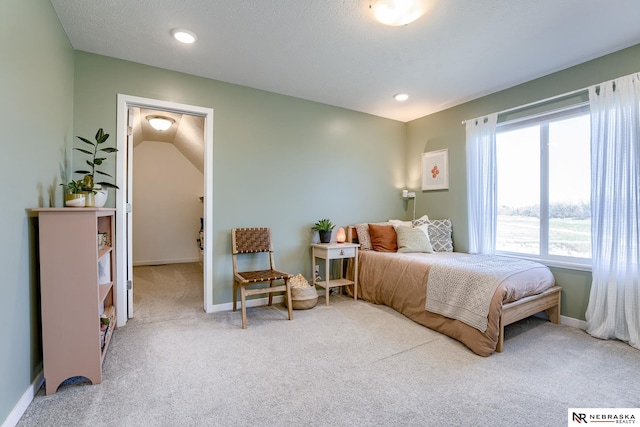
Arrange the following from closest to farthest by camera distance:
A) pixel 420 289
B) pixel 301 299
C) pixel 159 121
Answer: pixel 420 289 < pixel 301 299 < pixel 159 121

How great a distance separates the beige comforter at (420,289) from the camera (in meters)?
2.21

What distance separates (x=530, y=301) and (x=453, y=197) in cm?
166

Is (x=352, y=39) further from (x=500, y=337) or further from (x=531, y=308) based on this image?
(x=531, y=308)

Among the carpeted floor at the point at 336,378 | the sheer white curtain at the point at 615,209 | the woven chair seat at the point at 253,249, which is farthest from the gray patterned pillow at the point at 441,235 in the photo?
the woven chair seat at the point at 253,249

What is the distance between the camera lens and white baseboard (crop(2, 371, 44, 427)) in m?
1.42

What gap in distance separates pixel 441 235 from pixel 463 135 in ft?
4.15

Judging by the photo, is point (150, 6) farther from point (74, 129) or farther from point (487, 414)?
point (487, 414)

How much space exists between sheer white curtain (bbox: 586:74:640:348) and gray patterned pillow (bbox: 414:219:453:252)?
4.59 ft

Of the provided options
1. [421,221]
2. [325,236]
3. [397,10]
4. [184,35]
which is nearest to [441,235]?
[421,221]

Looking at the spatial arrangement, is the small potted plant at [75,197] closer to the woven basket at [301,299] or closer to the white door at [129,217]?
the white door at [129,217]

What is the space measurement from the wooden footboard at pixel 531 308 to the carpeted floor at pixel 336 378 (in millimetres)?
120

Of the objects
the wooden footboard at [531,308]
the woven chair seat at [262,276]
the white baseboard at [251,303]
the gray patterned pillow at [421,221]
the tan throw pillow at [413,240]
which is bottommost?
the white baseboard at [251,303]

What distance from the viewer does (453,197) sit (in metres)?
3.87

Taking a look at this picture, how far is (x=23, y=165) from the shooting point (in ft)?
5.31
